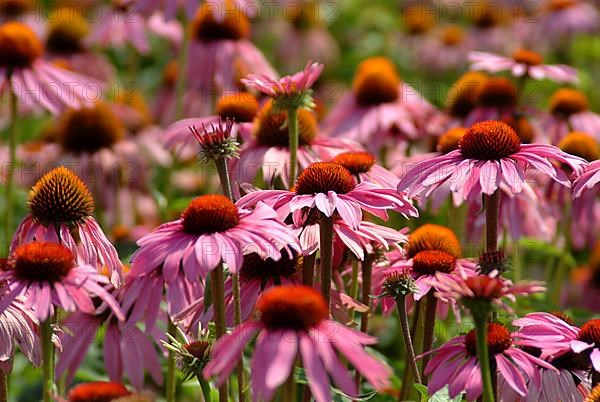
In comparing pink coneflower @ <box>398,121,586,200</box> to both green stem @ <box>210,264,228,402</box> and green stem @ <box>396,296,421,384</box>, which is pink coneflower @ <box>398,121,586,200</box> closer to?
green stem @ <box>396,296,421,384</box>

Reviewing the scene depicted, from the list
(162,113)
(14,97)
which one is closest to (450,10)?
(162,113)

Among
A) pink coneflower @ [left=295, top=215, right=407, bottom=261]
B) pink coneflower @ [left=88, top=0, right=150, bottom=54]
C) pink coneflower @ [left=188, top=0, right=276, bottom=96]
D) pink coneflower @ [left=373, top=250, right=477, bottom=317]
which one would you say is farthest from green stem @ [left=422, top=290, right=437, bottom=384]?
pink coneflower @ [left=88, top=0, right=150, bottom=54]

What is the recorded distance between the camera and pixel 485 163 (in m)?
1.82

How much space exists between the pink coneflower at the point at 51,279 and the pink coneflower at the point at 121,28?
7.36ft

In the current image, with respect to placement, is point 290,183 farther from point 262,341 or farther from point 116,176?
point 116,176

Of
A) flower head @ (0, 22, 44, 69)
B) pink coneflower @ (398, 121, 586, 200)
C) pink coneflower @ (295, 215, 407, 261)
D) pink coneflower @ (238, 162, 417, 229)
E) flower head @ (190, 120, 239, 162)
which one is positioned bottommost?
pink coneflower @ (295, 215, 407, 261)

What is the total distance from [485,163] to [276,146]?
2.15 feet

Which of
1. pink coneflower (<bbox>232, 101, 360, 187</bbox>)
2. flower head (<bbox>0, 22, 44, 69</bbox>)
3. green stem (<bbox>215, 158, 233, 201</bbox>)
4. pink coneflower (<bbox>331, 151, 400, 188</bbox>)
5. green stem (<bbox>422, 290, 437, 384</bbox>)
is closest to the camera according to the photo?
green stem (<bbox>215, 158, 233, 201</bbox>)

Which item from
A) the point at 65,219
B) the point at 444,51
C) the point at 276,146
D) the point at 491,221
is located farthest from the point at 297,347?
the point at 444,51

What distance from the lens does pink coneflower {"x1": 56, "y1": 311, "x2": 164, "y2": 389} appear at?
6.96ft

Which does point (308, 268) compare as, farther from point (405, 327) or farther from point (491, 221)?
point (491, 221)

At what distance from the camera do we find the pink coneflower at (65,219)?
1.91m

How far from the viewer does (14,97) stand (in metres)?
2.85

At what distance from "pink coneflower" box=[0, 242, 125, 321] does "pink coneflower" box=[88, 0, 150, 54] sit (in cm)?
224
